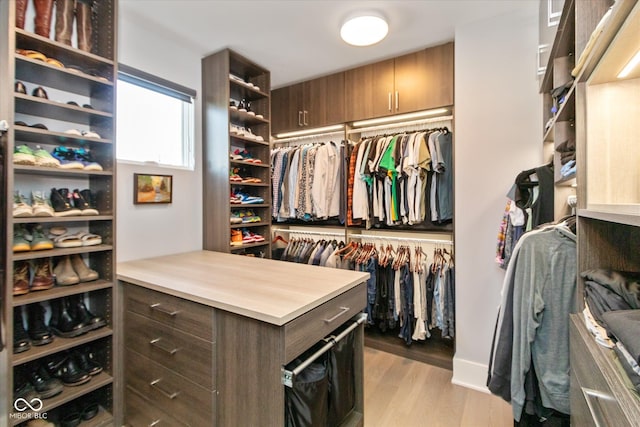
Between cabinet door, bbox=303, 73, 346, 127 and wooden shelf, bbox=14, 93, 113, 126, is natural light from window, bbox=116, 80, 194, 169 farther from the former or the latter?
cabinet door, bbox=303, 73, 346, 127

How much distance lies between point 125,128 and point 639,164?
8.63 ft

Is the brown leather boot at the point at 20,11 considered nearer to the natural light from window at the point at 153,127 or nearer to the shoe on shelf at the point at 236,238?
the natural light from window at the point at 153,127

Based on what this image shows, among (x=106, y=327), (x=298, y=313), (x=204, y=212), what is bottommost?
(x=106, y=327)

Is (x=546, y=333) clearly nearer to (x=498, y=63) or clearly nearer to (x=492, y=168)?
(x=492, y=168)

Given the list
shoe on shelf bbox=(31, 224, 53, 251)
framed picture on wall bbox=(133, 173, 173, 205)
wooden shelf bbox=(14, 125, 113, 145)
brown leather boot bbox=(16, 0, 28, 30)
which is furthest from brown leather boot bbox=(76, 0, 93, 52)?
shoe on shelf bbox=(31, 224, 53, 251)

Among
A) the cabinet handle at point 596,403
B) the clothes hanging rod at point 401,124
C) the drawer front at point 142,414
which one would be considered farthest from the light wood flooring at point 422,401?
the clothes hanging rod at point 401,124

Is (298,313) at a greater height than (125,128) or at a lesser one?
lesser

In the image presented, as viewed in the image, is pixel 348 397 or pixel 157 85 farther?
pixel 157 85

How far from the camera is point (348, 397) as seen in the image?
1381mm

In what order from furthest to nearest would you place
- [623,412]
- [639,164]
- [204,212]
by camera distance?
[204,212]
[639,164]
[623,412]

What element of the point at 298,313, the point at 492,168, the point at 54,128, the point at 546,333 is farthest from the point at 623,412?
the point at 54,128

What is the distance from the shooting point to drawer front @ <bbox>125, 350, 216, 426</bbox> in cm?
122

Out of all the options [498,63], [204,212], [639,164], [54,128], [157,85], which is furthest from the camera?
[204,212]

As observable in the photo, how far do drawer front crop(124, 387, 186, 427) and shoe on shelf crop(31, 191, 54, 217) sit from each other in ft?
3.40
